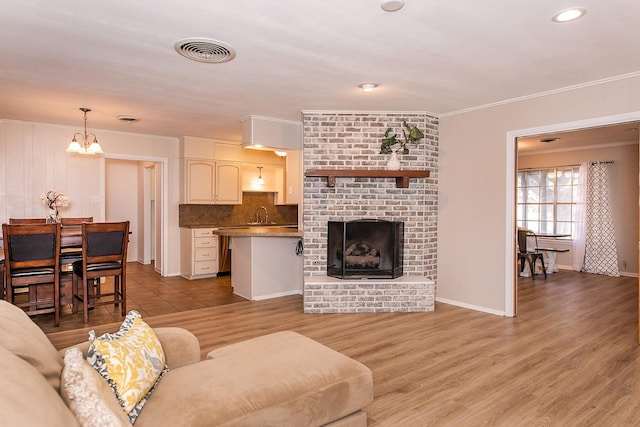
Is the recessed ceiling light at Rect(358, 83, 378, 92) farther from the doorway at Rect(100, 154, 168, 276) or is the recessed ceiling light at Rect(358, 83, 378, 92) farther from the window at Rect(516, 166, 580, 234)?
the window at Rect(516, 166, 580, 234)

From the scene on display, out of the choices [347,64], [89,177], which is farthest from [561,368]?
[89,177]

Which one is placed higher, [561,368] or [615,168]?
[615,168]

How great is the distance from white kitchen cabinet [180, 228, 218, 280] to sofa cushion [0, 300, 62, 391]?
5014 mm

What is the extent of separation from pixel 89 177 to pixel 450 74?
5.43m

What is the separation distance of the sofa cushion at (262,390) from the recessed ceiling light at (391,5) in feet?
6.55

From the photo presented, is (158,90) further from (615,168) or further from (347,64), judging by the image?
(615,168)

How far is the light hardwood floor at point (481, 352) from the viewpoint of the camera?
243cm

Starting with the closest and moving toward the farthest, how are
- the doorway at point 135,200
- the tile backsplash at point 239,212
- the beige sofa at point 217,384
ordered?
the beige sofa at point 217,384, the tile backsplash at point 239,212, the doorway at point 135,200

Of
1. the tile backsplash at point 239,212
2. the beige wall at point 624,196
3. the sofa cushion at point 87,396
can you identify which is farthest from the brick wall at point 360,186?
the beige wall at point 624,196

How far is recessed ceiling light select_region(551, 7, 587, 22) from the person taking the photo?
7.89 feet

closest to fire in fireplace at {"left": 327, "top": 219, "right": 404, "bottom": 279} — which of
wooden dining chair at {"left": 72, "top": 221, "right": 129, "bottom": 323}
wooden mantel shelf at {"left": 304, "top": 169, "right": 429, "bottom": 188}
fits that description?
wooden mantel shelf at {"left": 304, "top": 169, "right": 429, "bottom": 188}

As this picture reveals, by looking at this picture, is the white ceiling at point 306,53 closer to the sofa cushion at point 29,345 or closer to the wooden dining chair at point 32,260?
the wooden dining chair at point 32,260

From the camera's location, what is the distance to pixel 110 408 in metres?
1.24

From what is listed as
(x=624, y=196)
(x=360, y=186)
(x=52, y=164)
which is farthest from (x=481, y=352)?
(x=52, y=164)
